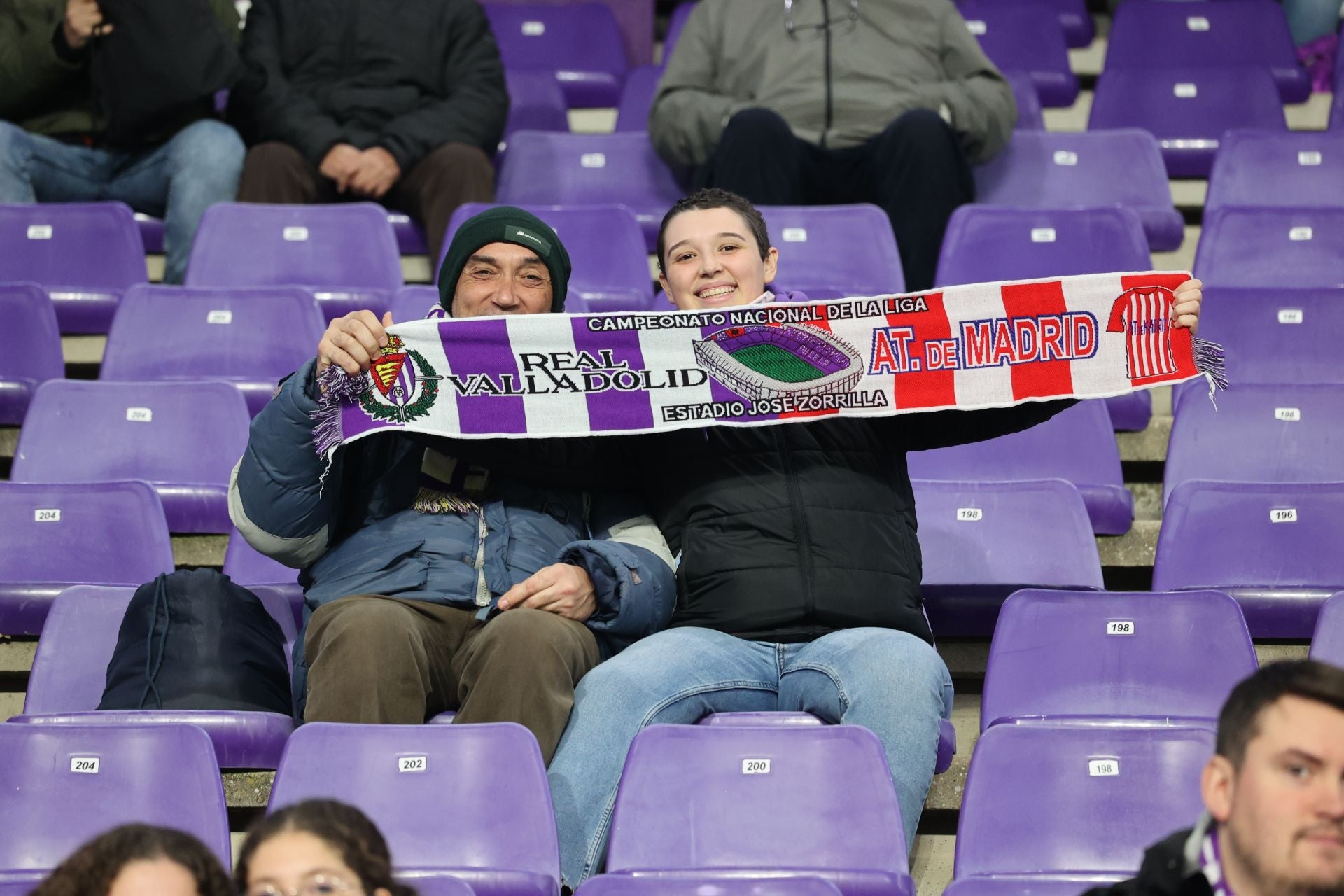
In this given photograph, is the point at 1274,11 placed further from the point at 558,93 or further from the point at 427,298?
the point at 427,298

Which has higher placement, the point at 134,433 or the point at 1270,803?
the point at 134,433

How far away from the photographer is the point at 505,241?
336 cm

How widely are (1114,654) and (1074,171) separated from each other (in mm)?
2582

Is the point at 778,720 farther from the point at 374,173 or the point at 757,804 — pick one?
the point at 374,173

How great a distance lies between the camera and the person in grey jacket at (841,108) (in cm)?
492

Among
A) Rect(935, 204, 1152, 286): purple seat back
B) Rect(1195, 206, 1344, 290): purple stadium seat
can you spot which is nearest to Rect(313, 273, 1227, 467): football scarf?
Rect(935, 204, 1152, 286): purple seat back

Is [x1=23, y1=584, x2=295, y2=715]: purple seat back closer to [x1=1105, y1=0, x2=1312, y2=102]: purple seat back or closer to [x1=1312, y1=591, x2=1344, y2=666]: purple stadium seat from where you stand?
[x1=1312, y1=591, x2=1344, y2=666]: purple stadium seat

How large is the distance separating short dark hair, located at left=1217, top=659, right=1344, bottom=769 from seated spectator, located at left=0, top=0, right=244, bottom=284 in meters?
3.86

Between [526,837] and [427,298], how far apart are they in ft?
6.44

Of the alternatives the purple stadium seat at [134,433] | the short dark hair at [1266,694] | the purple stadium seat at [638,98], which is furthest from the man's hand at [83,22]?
the short dark hair at [1266,694]

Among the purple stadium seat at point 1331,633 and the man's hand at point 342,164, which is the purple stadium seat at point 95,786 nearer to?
the purple stadium seat at point 1331,633

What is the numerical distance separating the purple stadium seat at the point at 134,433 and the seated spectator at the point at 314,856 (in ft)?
6.80

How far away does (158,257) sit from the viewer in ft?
18.0

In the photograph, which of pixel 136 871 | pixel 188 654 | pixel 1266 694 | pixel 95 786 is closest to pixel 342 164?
pixel 188 654
